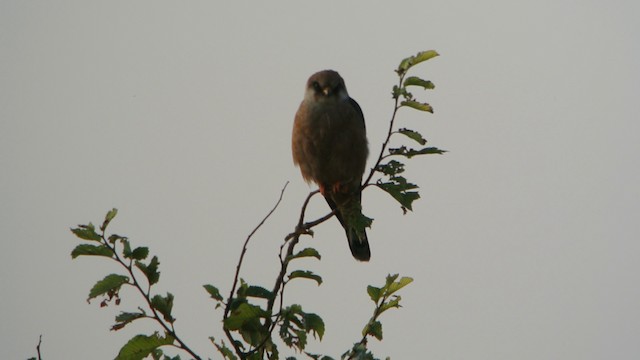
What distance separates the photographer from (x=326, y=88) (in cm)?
613

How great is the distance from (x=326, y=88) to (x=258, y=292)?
3.22 meters

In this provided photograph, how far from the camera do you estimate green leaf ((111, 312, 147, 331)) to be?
3015 mm

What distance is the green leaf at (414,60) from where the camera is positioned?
12.0 ft

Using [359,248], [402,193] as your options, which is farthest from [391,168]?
[359,248]

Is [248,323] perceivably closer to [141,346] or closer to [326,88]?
[141,346]

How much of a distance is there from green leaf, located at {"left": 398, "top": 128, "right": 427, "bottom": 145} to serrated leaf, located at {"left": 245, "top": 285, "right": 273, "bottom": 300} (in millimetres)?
1114

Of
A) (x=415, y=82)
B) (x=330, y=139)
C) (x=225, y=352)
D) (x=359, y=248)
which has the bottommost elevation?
(x=225, y=352)

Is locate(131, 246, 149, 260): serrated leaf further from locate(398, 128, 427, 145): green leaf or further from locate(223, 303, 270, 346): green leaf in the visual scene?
locate(398, 128, 427, 145): green leaf

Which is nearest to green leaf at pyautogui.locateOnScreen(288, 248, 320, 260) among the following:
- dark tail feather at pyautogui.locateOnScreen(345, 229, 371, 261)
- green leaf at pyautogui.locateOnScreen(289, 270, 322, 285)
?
green leaf at pyautogui.locateOnScreen(289, 270, 322, 285)

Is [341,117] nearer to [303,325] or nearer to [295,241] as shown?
[295,241]

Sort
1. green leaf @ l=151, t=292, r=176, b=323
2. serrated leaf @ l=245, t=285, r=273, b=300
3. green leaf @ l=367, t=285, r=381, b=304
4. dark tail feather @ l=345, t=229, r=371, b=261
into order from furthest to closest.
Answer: dark tail feather @ l=345, t=229, r=371, b=261 → green leaf @ l=367, t=285, r=381, b=304 → serrated leaf @ l=245, t=285, r=273, b=300 → green leaf @ l=151, t=292, r=176, b=323

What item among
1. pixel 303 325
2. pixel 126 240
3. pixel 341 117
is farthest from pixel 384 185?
pixel 341 117

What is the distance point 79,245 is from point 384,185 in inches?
61.1

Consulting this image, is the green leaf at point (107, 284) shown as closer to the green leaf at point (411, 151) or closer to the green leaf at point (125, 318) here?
the green leaf at point (125, 318)
